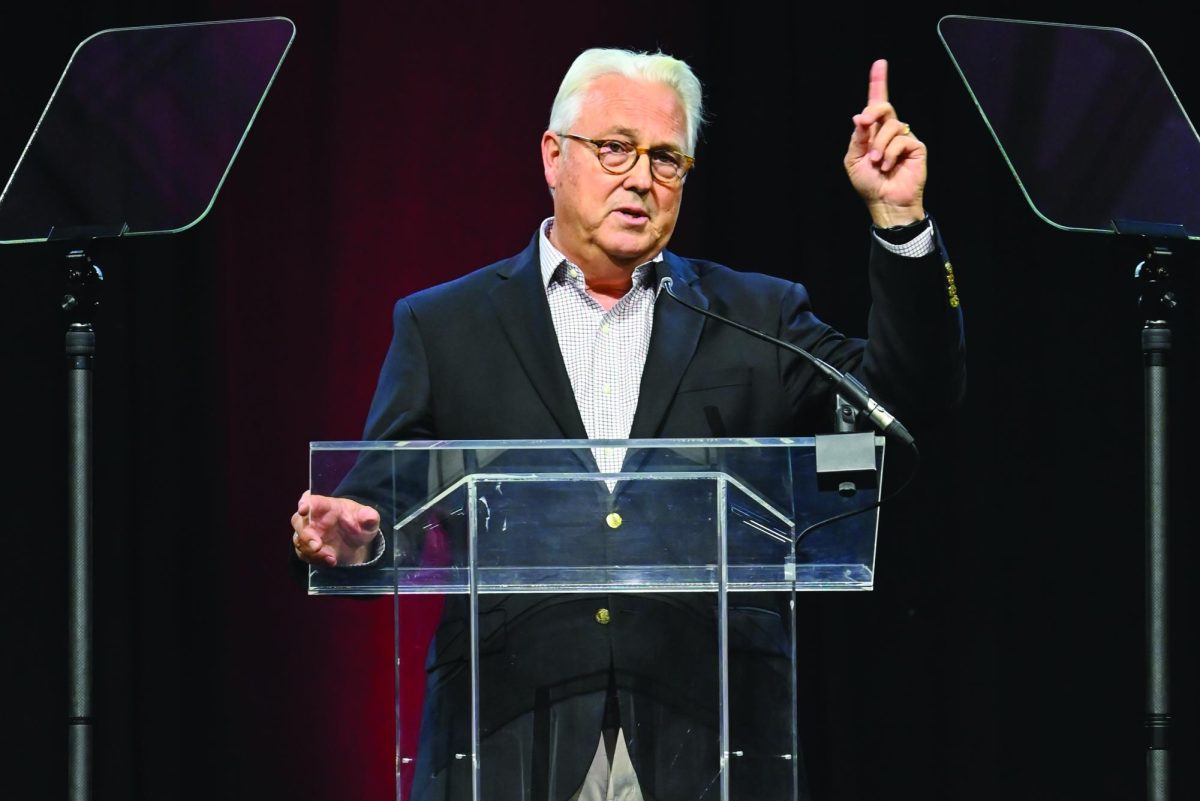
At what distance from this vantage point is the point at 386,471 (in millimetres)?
1685

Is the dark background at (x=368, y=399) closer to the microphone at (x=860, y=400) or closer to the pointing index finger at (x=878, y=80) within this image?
the pointing index finger at (x=878, y=80)

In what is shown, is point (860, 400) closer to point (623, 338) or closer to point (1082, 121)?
point (623, 338)

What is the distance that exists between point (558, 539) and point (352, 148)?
210 cm

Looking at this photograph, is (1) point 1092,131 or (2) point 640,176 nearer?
(1) point 1092,131

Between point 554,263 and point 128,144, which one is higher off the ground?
point 128,144

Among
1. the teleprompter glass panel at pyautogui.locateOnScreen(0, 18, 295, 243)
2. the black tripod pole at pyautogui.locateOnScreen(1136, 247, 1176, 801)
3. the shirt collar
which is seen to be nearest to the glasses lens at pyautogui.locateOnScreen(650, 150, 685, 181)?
the shirt collar

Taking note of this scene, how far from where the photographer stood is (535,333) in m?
2.37

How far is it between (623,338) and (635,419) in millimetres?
202

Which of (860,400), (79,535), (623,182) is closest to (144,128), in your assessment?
(79,535)

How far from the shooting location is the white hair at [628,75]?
2.50 m

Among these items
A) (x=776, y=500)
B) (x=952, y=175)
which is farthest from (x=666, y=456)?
(x=952, y=175)

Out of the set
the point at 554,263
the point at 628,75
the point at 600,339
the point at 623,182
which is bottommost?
the point at 600,339

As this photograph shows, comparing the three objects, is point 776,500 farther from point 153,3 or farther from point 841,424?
point 153,3

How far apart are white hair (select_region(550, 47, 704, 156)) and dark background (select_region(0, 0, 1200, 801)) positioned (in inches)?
35.1
